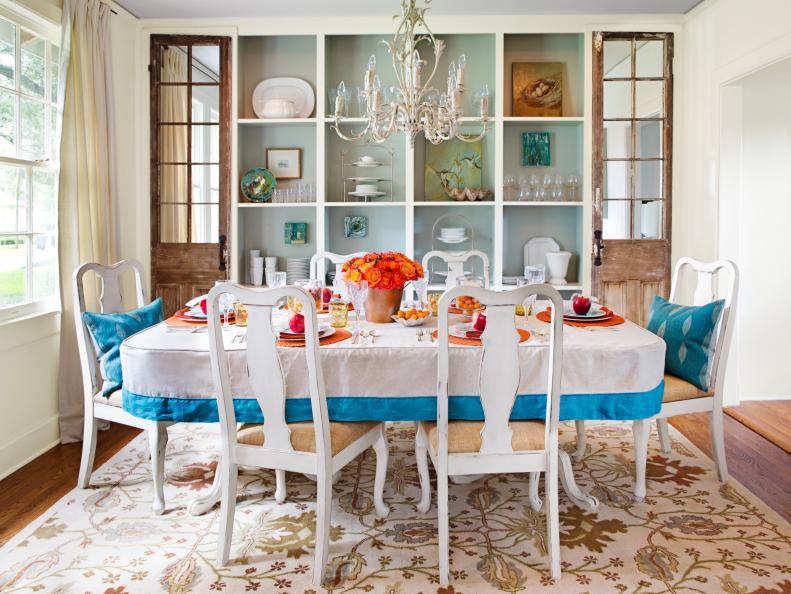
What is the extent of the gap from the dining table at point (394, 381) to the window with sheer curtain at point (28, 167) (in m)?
1.36

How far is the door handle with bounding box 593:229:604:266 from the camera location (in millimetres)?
4438

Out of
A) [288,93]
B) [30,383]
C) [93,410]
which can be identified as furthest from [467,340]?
[288,93]

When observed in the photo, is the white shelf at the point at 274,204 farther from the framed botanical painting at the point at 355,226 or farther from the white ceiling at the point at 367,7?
the white ceiling at the point at 367,7

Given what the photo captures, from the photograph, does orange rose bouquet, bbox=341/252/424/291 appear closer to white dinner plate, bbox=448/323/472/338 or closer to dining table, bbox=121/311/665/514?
white dinner plate, bbox=448/323/472/338

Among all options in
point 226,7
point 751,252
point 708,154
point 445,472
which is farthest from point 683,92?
point 445,472

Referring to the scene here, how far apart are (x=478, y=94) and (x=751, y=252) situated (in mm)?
2062

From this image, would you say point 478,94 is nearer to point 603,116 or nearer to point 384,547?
point 603,116

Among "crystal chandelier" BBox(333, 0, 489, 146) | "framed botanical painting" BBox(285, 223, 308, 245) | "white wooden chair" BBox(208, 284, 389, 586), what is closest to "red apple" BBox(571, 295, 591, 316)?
"crystal chandelier" BBox(333, 0, 489, 146)

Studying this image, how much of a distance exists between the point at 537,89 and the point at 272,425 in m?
3.45

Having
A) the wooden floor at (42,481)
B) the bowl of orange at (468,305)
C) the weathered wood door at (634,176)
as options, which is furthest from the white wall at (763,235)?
the wooden floor at (42,481)

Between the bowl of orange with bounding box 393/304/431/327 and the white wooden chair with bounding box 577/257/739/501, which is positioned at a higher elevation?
the bowl of orange with bounding box 393/304/431/327

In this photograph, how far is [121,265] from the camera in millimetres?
3180

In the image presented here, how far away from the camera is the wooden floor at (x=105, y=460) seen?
2684 millimetres

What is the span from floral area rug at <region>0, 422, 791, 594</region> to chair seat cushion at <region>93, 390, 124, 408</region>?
1.29 feet
